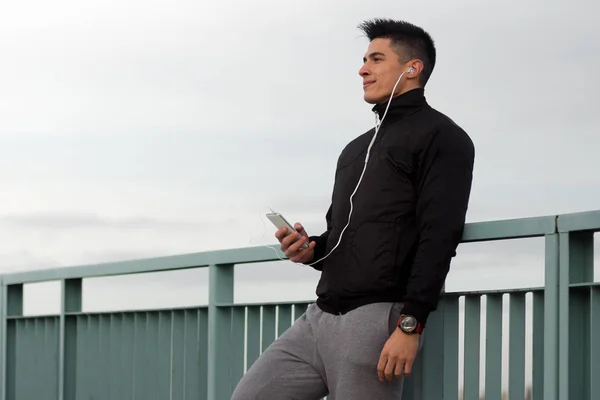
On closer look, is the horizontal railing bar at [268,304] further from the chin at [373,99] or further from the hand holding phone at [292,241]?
the chin at [373,99]

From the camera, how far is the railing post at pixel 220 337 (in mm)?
6262

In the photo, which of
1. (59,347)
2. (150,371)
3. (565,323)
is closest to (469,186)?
(565,323)

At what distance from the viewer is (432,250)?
410 centimetres

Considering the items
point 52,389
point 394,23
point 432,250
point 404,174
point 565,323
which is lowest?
point 52,389

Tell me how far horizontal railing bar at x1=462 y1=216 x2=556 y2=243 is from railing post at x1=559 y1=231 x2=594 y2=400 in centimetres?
8

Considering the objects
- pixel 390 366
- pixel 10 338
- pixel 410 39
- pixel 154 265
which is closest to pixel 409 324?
pixel 390 366

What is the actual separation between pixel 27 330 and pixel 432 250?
5602 mm

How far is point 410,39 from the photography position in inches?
182

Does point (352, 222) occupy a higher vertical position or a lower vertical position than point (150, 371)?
higher

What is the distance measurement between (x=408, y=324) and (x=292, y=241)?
816 millimetres

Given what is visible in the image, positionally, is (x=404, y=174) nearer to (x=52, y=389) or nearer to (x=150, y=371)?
(x=150, y=371)

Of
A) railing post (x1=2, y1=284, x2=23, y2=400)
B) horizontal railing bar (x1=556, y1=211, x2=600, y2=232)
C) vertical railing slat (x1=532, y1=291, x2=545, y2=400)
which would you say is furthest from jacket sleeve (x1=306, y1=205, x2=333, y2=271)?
railing post (x1=2, y1=284, x2=23, y2=400)

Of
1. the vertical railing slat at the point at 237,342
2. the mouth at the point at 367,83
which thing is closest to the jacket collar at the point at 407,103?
the mouth at the point at 367,83

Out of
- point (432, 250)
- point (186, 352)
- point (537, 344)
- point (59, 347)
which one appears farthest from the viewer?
point (59, 347)
